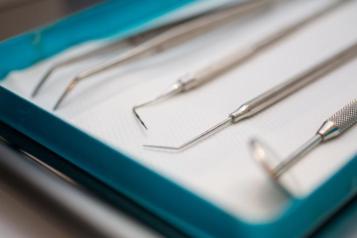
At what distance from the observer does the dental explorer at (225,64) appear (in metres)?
0.67

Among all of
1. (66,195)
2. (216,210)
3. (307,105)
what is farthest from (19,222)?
(307,105)

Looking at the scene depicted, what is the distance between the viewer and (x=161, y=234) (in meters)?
0.51

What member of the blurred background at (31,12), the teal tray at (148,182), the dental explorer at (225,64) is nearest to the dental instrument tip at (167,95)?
the dental explorer at (225,64)

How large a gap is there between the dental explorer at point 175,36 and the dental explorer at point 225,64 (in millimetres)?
69

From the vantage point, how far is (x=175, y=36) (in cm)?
78

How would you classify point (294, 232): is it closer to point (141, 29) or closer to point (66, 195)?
point (66, 195)

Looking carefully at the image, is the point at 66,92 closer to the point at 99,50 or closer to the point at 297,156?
the point at 99,50

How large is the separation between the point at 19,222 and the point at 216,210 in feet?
0.69

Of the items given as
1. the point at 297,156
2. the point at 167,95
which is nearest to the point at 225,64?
the point at 167,95

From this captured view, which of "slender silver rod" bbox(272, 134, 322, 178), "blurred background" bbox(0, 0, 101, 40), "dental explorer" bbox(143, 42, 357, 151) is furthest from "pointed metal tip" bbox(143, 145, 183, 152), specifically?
"blurred background" bbox(0, 0, 101, 40)

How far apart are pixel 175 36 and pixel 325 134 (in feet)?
0.95

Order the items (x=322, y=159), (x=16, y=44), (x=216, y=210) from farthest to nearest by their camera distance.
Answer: (x=16, y=44), (x=322, y=159), (x=216, y=210)

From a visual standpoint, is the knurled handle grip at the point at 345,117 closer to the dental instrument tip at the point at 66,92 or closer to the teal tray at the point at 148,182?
the teal tray at the point at 148,182

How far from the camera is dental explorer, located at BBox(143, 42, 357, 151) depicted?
591mm
